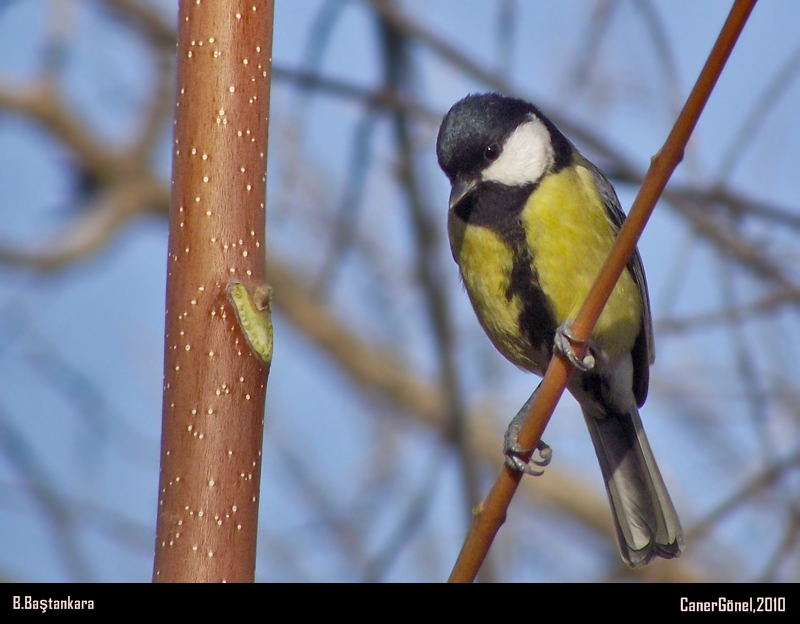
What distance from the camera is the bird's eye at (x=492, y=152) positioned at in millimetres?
2078

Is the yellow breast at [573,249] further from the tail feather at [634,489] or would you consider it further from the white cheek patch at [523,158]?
the tail feather at [634,489]

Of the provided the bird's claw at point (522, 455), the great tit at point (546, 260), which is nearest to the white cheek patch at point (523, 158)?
the great tit at point (546, 260)

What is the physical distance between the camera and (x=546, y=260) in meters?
1.97

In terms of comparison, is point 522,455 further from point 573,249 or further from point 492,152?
point 492,152

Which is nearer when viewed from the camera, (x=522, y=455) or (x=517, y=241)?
(x=522, y=455)

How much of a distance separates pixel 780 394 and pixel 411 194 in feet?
4.71

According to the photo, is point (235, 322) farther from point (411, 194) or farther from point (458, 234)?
point (411, 194)

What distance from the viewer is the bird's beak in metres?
2.02

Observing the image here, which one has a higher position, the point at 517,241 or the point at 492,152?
the point at 492,152

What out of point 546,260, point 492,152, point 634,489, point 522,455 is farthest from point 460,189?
point 522,455

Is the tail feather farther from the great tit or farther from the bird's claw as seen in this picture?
the bird's claw

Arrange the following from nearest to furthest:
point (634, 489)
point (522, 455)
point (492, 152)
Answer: point (522, 455)
point (492, 152)
point (634, 489)

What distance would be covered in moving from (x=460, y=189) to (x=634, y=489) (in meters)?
0.82
